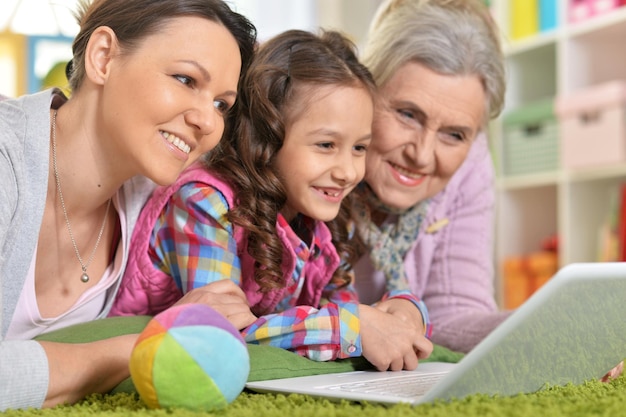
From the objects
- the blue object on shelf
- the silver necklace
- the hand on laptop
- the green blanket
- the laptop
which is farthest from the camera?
the blue object on shelf

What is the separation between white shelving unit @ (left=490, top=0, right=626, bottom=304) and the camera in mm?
3061

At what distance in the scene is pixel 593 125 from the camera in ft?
9.54

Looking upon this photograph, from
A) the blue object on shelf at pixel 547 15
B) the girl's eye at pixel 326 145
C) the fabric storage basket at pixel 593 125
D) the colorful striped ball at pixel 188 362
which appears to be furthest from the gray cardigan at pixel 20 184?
the blue object on shelf at pixel 547 15

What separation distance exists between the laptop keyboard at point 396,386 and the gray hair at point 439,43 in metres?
0.70

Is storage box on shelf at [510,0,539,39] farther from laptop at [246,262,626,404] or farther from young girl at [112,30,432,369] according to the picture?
laptop at [246,262,626,404]

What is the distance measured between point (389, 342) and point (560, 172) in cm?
216

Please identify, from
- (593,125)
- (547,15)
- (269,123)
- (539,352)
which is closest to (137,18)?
(269,123)

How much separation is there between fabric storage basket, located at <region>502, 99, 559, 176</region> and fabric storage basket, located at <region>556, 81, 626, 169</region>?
78 millimetres

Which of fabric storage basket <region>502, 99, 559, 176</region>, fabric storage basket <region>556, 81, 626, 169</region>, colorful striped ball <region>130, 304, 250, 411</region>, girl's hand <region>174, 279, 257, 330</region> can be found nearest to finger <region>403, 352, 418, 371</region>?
girl's hand <region>174, 279, 257, 330</region>

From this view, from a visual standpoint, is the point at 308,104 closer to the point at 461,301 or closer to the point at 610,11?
the point at 461,301

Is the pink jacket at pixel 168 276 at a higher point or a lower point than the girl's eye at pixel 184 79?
lower

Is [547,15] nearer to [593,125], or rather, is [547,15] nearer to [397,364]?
[593,125]

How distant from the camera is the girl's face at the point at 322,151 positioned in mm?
1350

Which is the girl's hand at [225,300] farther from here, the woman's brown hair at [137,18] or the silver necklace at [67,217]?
the woman's brown hair at [137,18]
